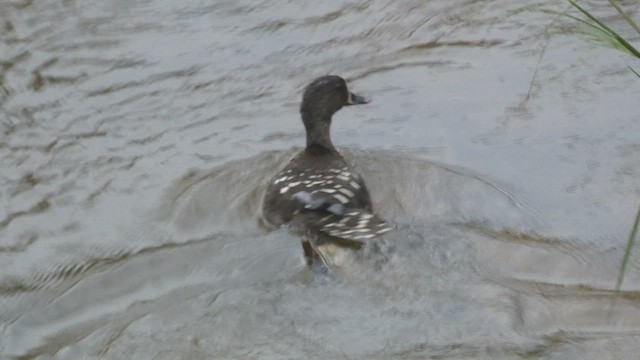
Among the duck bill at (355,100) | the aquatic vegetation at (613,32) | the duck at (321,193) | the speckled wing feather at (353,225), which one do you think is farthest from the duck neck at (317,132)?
the aquatic vegetation at (613,32)

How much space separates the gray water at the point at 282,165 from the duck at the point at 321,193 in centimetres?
12

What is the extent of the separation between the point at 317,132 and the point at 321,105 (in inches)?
7.0

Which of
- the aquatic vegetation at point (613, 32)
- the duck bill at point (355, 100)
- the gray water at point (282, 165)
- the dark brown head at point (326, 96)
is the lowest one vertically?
the gray water at point (282, 165)

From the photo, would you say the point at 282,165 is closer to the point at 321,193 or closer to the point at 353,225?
the point at 321,193

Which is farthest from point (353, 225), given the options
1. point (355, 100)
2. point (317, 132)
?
point (355, 100)

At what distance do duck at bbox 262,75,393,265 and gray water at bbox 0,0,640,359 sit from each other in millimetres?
120

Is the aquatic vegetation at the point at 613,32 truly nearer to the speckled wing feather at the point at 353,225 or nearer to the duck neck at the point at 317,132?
the speckled wing feather at the point at 353,225

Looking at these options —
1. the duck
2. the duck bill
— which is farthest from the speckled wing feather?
the duck bill

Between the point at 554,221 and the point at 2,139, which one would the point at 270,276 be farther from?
the point at 2,139

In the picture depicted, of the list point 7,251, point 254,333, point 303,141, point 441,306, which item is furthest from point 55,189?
point 441,306

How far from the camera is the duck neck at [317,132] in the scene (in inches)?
335

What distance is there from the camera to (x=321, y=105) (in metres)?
8.60

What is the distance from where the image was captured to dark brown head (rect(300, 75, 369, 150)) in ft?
28.0

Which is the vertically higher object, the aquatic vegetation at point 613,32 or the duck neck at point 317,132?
the aquatic vegetation at point 613,32
